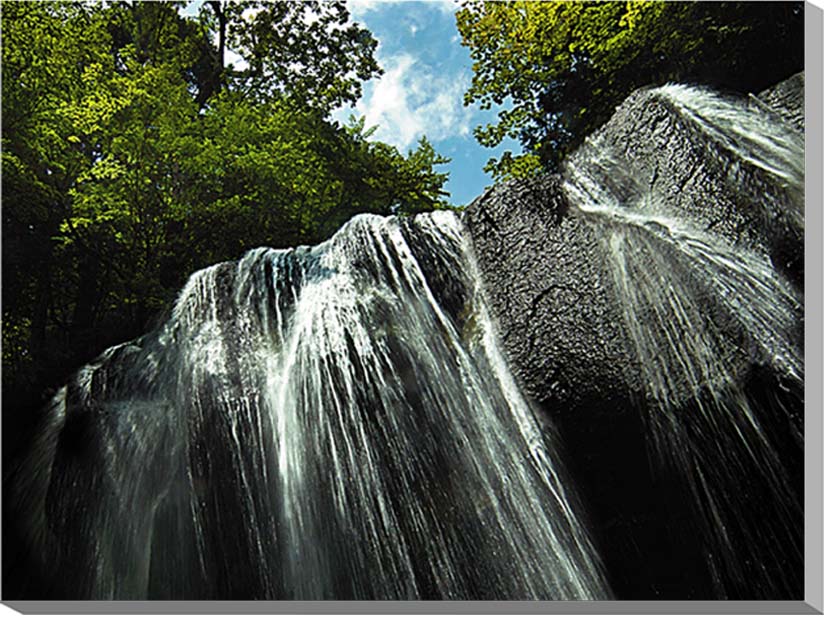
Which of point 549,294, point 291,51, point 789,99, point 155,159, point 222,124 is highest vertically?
point 291,51

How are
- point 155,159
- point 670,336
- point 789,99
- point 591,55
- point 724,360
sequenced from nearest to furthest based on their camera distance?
point 724,360 → point 670,336 → point 789,99 → point 155,159 → point 591,55

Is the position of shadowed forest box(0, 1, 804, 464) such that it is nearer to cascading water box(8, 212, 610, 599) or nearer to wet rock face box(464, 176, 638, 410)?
cascading water box(8, 212, 610, 599)

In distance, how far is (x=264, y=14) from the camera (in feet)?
10.5

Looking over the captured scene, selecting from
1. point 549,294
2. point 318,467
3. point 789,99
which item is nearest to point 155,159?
point 318,467

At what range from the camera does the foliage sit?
235 cm

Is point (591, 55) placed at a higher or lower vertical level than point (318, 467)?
higher

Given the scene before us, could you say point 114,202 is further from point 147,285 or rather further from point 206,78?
point 206,78

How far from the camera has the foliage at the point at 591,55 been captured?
2348 millimetres

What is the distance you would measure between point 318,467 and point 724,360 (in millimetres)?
1170

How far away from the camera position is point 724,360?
4.84 ft

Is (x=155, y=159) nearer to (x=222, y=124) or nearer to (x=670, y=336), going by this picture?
(x=222, y=124)

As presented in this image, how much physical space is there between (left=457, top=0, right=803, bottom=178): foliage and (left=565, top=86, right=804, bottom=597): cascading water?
84 cm

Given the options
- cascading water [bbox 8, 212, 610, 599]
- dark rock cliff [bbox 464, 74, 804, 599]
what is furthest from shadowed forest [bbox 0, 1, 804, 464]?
dark rock cliff [bbox 464, 74, 804, 599]

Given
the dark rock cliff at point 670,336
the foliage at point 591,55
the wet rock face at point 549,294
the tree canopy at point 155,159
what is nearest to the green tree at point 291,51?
the tree canopy at point 155,159
